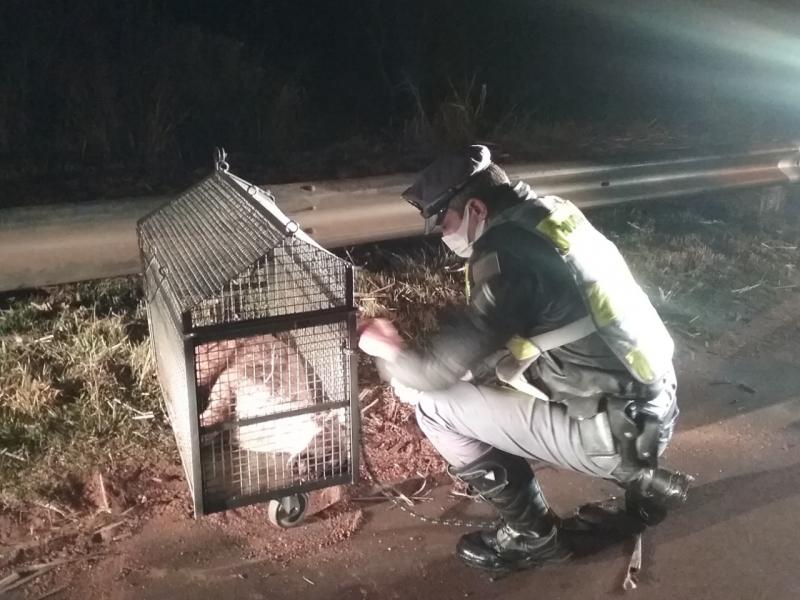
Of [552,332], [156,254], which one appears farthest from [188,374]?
[552,332]

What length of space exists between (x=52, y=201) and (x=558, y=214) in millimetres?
3289

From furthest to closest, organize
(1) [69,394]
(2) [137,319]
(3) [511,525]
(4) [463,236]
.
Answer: (2) [137,319], (1) [69,394], (3) [511,525], (4) [463,236]

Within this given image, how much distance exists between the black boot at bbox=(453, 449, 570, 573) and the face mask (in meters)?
0.85

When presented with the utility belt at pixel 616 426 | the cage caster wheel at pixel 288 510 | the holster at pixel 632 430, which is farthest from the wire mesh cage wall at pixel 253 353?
the holster at pixel 632 430

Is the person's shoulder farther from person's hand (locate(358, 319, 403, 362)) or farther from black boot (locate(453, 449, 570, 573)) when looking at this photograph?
black boot (locate(453, 449, 570, 573))

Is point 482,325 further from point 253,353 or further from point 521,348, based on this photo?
point 253,353

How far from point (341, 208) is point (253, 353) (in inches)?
70.0

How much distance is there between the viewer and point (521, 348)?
9.46 feet

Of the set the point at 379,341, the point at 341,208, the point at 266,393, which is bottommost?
the point at 266,393

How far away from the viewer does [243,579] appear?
3.08m

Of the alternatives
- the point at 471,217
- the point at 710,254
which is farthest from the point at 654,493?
the point at 710,254

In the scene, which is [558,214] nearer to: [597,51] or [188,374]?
[188,374]

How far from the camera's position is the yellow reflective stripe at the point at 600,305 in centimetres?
283

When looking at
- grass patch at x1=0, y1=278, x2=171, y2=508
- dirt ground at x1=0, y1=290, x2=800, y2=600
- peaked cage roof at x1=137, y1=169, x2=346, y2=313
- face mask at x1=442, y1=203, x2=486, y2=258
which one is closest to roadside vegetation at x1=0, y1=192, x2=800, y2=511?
grass patch at x1=0, y1=278, x2=171, y2=508
